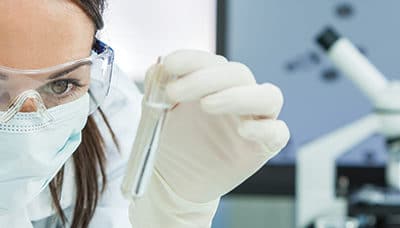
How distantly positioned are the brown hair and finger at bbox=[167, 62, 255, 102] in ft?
1.53

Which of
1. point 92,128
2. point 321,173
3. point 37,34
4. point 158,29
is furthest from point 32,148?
point 158,29

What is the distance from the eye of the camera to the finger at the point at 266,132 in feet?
3.39

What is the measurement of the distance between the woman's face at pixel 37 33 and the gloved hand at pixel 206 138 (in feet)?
0.56

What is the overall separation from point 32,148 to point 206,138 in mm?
273

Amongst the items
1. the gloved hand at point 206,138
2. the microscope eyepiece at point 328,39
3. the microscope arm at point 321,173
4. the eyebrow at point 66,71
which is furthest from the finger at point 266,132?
the microscope arm at point 321,173

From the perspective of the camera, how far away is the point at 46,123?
3.70 feet

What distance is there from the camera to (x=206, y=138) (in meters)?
1.17

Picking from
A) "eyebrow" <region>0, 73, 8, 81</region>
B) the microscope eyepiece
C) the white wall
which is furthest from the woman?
the white wall

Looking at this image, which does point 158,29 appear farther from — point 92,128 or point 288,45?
point 92,128

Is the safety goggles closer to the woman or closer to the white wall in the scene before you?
the woman

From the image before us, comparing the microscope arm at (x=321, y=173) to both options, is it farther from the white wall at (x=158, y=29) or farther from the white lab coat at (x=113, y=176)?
the white lab coat at (x=113, y=176)

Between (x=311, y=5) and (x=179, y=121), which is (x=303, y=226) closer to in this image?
(x=311, y=5)

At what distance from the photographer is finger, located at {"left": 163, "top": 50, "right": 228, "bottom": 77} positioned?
0.98 m

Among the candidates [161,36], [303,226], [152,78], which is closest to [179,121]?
[152,78]
